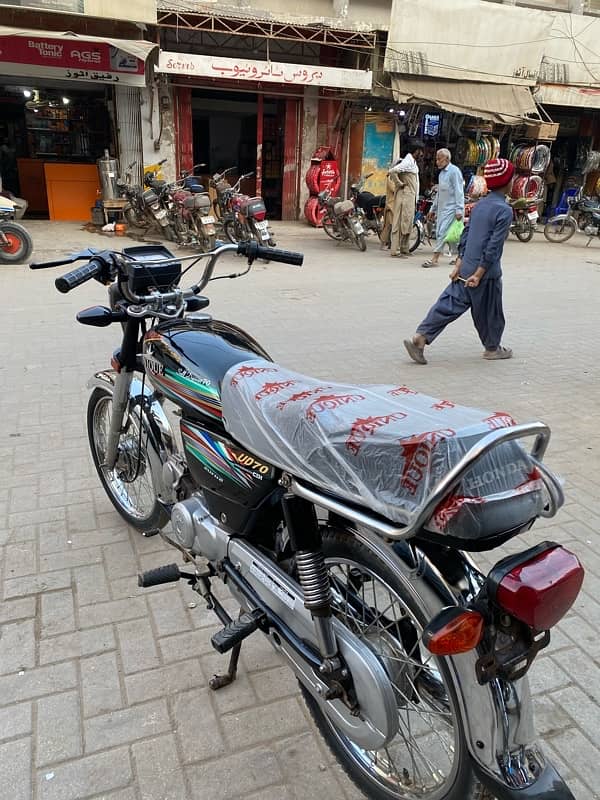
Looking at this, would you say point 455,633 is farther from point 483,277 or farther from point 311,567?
point 483,277

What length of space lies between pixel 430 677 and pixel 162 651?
1151 mm

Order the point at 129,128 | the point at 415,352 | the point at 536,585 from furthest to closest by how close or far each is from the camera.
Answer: the point at 129,128 → the point at 415,352 → the point at 536,585

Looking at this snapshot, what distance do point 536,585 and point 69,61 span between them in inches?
529

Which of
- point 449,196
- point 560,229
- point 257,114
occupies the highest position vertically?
point 257,114

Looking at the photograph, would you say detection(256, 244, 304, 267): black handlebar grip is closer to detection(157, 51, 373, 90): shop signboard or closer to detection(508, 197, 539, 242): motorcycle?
detection(157, 51, 373, 90): shop signboard

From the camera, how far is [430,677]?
63.4 inches

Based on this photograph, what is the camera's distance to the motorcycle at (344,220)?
39.2 ft

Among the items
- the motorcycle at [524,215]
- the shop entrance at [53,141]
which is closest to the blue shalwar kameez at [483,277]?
the motorcycle at [524,215]

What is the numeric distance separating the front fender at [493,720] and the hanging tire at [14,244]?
9.56 m

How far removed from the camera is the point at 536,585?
119 centimetres

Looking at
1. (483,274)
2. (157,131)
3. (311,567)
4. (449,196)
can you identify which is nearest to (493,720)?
(311,567)

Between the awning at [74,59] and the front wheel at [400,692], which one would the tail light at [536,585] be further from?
the awning at [74,59]

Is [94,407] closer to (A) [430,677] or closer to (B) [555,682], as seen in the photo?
(A) [430,677]

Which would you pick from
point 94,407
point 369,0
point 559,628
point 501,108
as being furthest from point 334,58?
point 559,628
